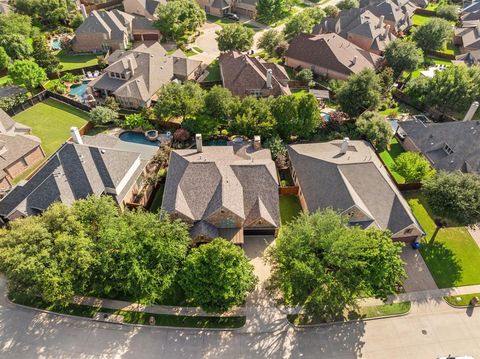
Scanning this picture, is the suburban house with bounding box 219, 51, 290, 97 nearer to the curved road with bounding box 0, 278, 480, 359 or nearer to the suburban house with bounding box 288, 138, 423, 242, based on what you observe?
the suburban house with bounding box 288, 138, 423, 242

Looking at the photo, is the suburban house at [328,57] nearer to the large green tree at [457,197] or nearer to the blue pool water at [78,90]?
the large green tree at [457,197]

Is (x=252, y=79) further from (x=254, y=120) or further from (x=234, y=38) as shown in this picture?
(x=234, y=38)

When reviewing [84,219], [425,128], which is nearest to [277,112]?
[425,128]

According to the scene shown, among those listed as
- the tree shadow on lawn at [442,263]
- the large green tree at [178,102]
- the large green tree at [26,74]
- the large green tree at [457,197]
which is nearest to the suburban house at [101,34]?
the large green tree at [26,74]

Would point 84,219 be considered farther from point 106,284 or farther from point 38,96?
point 38,96

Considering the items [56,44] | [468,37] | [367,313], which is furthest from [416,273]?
[56,44]
